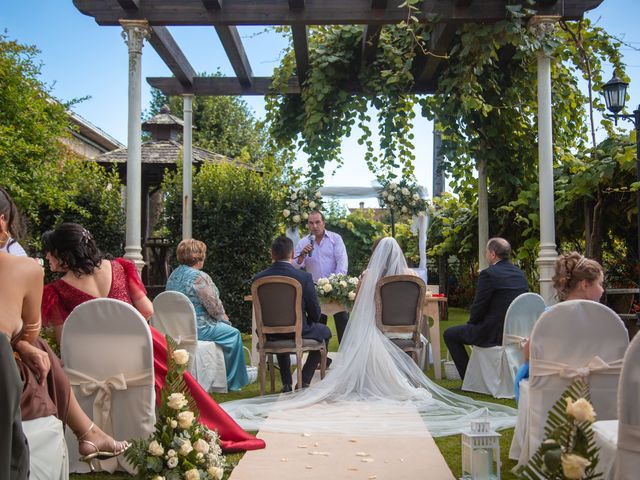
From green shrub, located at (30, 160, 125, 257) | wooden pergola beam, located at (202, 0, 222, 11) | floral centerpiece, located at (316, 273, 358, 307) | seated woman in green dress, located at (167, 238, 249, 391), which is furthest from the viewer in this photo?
green shrub, located at (30, 160, 125, 257)

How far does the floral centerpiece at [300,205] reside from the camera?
33.5 ft

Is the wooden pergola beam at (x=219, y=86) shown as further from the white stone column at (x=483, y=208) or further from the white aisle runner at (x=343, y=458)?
the white aisle runner at (x=343, y=458)

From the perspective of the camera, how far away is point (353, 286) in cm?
799

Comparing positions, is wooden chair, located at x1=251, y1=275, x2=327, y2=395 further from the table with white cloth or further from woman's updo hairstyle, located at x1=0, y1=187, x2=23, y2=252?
woman's updo hairstyle, located at x1=0, y1=187, x2=23, y2=252

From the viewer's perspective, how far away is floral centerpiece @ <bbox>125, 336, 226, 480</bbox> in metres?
3.06

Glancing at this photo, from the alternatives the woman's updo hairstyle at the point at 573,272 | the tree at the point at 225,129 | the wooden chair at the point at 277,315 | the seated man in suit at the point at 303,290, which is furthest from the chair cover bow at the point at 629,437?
the tree at the point at 225,129

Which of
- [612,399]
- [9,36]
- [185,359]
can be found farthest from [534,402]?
[9,36]

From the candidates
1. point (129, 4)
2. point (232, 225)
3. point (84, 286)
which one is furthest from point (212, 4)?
point (232, 225)

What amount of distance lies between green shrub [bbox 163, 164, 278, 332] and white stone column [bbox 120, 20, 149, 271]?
3.55 m

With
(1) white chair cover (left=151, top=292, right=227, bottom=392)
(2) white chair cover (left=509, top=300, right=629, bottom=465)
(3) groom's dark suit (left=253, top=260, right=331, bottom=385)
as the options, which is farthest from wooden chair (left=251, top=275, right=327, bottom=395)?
(2) white chair cover (left=509, top=300, right=629, bottom=465)

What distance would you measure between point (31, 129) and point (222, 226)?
3.14 m

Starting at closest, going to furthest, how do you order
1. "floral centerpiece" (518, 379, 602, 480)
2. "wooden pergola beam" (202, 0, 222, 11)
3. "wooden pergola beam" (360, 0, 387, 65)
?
"floral centerpiece" (518, 379, 602, 480) → "wooden pergola beam" (202, 0, 222, 11) → "wooden pergola beam" (360, 0, 387, 65)

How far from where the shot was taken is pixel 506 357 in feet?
21.5

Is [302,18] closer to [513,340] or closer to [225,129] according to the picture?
[513,340]
